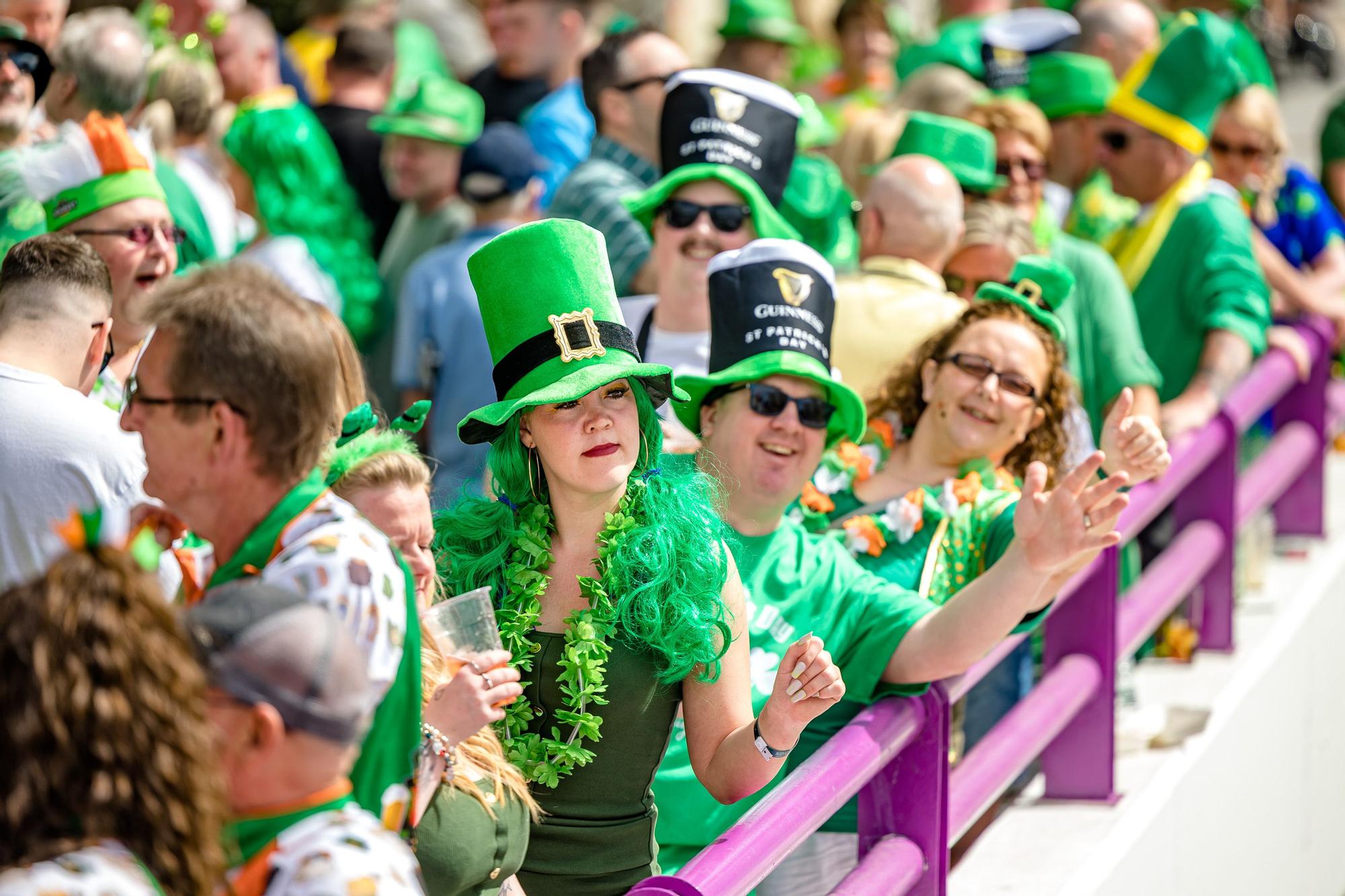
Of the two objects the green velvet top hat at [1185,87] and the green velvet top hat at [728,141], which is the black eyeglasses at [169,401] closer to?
the green velvet top hat at [728,141]

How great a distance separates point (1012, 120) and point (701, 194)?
62.4 inches

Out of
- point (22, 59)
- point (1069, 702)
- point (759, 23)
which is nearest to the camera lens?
point (1069, 702)

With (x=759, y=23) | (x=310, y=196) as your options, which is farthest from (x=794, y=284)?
(x=759, y=23)

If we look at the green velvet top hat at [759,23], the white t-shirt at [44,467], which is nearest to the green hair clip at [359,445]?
the white t-shirt at [44,467]

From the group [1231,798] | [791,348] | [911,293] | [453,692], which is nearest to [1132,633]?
[1231,798]

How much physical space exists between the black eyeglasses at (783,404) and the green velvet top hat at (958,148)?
1797mm

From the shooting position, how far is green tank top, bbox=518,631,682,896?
2.97 m

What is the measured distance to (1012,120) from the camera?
5.82 m

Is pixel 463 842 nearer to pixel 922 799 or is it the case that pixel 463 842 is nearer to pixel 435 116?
pixel 922 799

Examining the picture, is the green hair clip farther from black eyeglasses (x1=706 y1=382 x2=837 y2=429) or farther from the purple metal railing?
black eyeglasses (x1=706 y1=382 x2=837 y2=429)

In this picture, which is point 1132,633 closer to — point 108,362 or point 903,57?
point 108,362

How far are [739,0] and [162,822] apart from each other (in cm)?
661

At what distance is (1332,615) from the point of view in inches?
253

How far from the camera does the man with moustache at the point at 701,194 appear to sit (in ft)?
14.9
